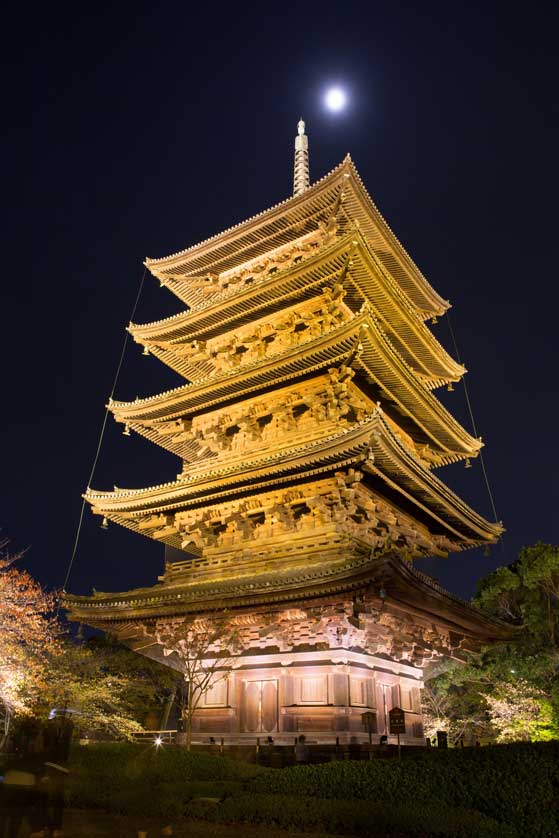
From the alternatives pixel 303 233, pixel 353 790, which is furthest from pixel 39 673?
pixel 303 233

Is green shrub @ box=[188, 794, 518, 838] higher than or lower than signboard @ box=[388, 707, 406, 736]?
lower

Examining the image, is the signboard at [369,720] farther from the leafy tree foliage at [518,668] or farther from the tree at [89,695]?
the leafy tree foliage at [518,668]

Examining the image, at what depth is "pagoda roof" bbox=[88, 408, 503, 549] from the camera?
63.3ft

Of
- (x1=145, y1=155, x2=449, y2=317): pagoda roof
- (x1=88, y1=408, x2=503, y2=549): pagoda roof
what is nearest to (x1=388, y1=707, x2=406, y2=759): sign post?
(x1=88, y1=408, x2=503, y2=549): pagoda roof

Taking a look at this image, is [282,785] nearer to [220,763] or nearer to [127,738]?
[220,763]

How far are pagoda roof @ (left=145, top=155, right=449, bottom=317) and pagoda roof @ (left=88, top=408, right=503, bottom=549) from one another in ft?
36.7

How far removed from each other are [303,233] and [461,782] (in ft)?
72.7

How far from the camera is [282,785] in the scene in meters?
13.2

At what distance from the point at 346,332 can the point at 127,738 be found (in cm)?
1616

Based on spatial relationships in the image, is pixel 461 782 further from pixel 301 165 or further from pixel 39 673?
pixel 301 165

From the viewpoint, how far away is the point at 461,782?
38.1 ft

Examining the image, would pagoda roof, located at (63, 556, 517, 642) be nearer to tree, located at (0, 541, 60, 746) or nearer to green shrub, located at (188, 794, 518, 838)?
tree, located at (0, 541, 60, 746)

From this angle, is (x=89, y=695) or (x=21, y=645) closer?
(x=89, y=695)

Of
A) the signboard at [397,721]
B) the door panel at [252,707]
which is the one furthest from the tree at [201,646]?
the signboard at [397,721]
